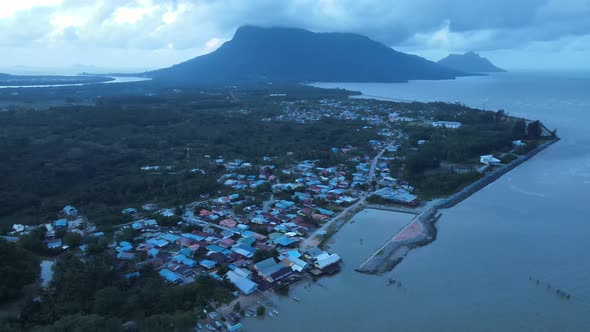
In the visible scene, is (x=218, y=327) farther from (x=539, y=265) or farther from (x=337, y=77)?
(x=337, y=77)

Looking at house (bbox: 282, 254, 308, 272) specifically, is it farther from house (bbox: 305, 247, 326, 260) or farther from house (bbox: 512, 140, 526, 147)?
house (bbox: 512, 140, 526, 147)

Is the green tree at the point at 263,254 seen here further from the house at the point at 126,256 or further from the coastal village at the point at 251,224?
the house at the point at 126,256

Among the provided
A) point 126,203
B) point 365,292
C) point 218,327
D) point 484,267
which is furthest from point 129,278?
point 484,267

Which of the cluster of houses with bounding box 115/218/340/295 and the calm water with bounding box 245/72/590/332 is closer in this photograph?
the calm water with bounding box 245/72/590/332

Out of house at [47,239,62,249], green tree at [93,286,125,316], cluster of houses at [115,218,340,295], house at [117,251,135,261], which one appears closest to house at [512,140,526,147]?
cluster of houses at [115,218,340,295]

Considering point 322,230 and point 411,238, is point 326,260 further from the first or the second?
point 411,238

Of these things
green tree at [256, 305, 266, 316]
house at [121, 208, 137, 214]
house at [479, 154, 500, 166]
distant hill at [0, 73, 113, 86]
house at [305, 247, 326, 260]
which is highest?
distant hill at [0, 73, 113, 86]
